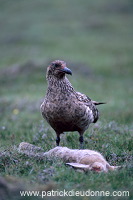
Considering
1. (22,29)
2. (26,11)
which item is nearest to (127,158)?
(22,29)

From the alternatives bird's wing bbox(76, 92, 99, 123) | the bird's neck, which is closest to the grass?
bird's wing bbox(76, 92, 99, 123)

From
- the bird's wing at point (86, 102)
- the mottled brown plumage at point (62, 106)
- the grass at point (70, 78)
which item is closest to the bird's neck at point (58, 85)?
the mottled brown plumage at point (62, 106)

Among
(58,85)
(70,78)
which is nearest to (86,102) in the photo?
(58,85)

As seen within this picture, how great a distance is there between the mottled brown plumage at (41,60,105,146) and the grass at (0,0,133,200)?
Answer: 1.77 feet

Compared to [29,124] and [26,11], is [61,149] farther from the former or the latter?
[26,11]

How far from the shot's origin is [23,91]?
14.1 m

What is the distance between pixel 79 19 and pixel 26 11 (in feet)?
19.5

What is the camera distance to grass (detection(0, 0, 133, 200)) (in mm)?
5023

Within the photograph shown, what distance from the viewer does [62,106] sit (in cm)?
601

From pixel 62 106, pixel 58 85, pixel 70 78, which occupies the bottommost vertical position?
pixel 62 106

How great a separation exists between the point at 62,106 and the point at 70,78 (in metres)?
9.86

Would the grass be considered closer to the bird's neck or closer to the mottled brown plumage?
the mottled brown plumage

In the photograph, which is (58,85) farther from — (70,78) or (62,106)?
(70,78)

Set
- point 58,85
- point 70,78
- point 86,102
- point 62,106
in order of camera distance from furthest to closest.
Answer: point 70,78
point 86,102
point 58,85
point 62,106
